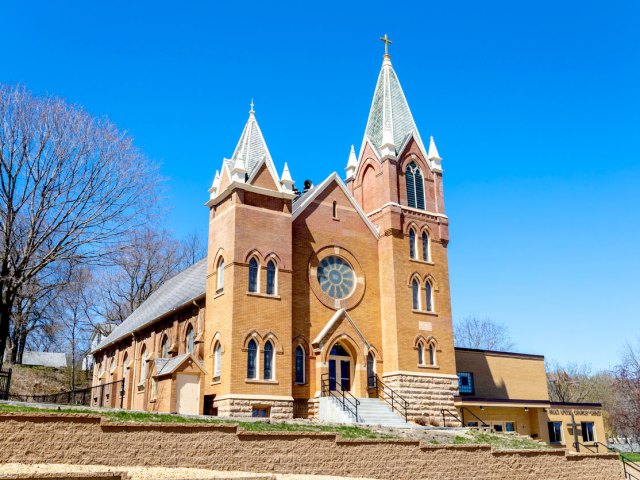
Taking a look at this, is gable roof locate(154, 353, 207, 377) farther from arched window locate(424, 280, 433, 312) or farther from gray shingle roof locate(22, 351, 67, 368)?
gray shingle roof locate(22, 351, 67, 368)

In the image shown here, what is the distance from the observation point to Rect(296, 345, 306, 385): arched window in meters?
29.2

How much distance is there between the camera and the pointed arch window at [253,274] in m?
28.5

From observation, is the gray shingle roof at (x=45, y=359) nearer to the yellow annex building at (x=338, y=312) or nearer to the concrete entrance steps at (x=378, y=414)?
the yellow annex building at (x=338, y=312)

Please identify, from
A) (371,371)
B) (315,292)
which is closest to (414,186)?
(315,292)

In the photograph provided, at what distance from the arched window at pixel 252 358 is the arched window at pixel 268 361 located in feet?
1.55

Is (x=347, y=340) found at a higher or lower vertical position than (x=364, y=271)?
lower

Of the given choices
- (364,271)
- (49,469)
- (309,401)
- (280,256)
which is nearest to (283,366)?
(309,401)

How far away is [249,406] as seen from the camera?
26.9 m

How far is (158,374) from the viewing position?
91.4 ft

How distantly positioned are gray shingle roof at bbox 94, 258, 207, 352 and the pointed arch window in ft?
11.8

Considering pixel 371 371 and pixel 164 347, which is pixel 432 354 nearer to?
pixel 371 371

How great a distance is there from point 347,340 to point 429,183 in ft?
33.1

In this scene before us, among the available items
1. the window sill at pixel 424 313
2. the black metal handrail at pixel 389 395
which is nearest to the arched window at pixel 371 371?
the black metal handrail at pixel 389 395

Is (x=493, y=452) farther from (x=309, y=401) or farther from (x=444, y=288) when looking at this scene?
(x=444, y=288)
